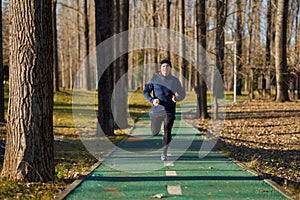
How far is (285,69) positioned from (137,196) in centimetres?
2278

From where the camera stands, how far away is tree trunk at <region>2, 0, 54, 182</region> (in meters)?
6.77

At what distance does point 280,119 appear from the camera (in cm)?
1944

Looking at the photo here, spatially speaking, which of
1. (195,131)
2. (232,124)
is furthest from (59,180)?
(232,124)

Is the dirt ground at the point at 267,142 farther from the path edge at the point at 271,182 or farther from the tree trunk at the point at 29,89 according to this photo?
the tree trunk at the point at 29,89

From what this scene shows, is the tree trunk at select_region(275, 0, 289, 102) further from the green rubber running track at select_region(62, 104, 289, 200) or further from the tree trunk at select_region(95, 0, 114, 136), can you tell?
the green rubber running track at select_region(62, 104, 289, 200)

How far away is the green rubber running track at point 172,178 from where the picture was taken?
6.46 metres

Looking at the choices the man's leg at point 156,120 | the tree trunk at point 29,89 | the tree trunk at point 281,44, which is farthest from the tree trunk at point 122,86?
the tree trunk at point 281,44

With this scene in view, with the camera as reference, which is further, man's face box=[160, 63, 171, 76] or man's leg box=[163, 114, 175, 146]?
man's leg box=[163, 114, 175, 146]

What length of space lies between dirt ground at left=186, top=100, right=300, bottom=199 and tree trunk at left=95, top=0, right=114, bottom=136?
3.49 m

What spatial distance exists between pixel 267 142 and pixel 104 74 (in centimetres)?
528

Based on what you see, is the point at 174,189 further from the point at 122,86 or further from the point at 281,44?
the point at 281,44

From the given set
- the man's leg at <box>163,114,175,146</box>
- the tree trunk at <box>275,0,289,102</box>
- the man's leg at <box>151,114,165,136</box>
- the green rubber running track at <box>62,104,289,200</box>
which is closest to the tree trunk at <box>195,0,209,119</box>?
the tree trunk at <box>275,0,289,102</box>

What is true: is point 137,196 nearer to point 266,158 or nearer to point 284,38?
point 266,158

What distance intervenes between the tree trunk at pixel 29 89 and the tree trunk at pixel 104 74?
6.84 m
